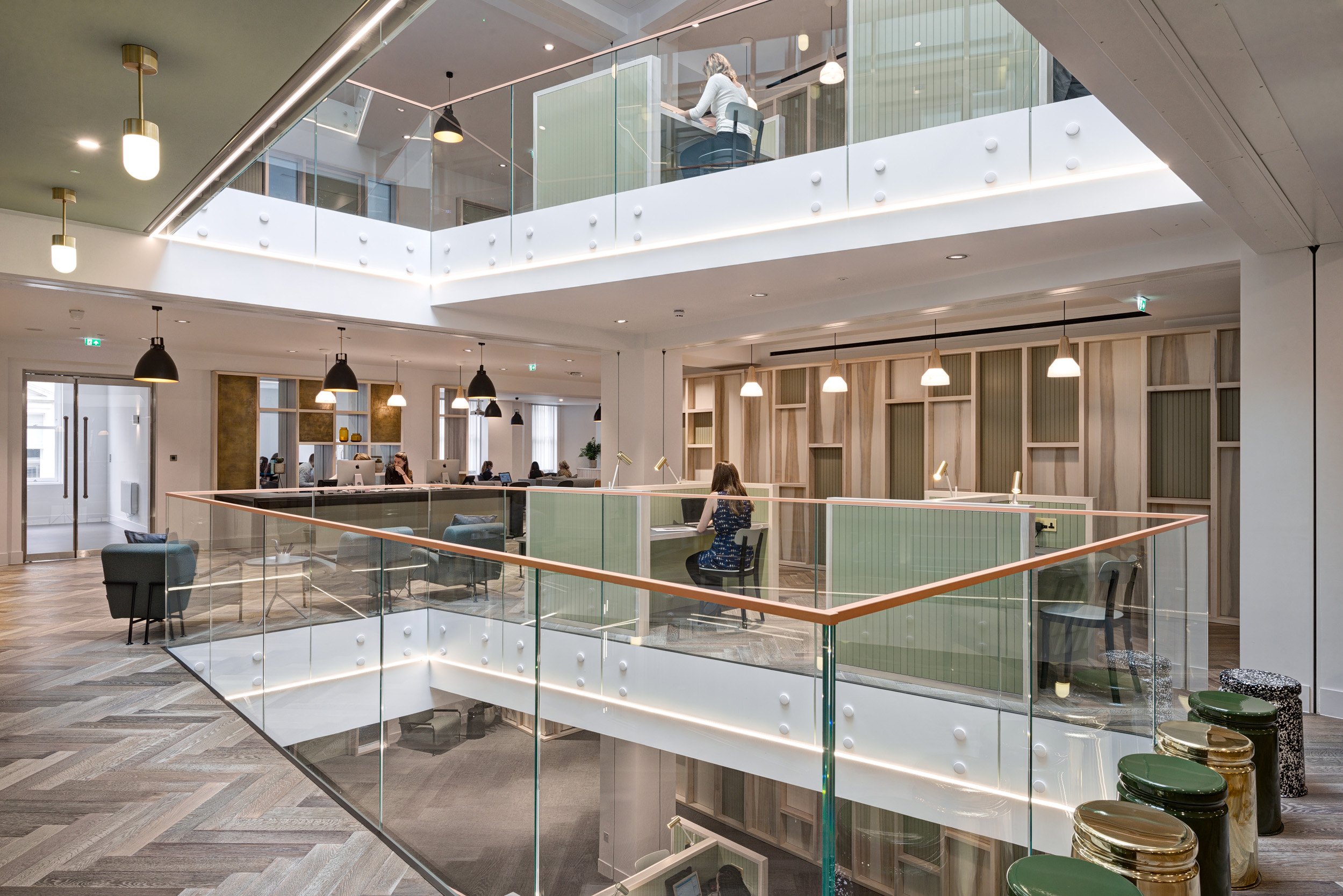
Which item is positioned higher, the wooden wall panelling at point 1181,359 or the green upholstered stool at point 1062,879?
the wooden wall panelling at point 1181,359

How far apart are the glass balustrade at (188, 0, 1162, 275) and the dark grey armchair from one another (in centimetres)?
252

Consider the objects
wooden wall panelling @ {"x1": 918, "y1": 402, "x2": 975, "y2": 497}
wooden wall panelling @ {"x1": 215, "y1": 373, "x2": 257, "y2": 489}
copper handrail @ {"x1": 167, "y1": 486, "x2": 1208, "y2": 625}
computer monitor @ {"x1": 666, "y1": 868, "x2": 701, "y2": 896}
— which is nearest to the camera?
copper handrail @ {"x1": 167, "y1": 486, "x2": 1208, "y2": 625}

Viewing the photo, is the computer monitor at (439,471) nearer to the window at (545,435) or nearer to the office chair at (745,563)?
the office chair at (745,563)

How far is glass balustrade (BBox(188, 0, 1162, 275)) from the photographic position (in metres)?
4.74

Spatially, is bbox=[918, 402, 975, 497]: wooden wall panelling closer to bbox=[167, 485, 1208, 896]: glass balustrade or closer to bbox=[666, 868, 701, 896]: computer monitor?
bbox=[167, 485, 1208, 896]: glass balustrade

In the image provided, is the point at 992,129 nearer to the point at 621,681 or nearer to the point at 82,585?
the point at 621,681

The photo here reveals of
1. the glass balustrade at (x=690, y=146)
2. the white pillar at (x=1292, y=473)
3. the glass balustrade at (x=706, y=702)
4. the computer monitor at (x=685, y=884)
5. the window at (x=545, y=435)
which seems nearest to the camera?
the glass balustrade at (x=706, y=702)

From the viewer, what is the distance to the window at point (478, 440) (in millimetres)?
16609

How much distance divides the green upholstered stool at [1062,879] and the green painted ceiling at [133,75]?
136 inches

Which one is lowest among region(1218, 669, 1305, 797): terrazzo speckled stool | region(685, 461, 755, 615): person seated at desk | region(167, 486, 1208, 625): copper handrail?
region(1218, 669, 1305, 797): terrazzo speckled stool

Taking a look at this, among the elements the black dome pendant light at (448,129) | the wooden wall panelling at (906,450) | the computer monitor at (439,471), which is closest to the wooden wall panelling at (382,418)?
the computer monitor at (439,471)

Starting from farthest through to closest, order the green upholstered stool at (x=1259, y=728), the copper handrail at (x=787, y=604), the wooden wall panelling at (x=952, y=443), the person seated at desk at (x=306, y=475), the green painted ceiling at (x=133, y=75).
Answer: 1. the person seated at desk at (x=306, y=475)
2. the wooden wall panelling at (x=952, y=443)
3. the green upholstered stool at (x=1259, y=728)
4. the green painted ceiling at (x=133, y=75)
5. the copper handrail at (x=787, y=604)

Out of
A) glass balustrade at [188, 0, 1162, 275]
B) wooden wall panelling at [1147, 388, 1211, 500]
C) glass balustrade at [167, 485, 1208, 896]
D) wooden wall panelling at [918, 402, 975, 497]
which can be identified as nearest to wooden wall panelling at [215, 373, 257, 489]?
glass balustrade at [188, 0, 1162, 275]

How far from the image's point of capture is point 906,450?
927cm
